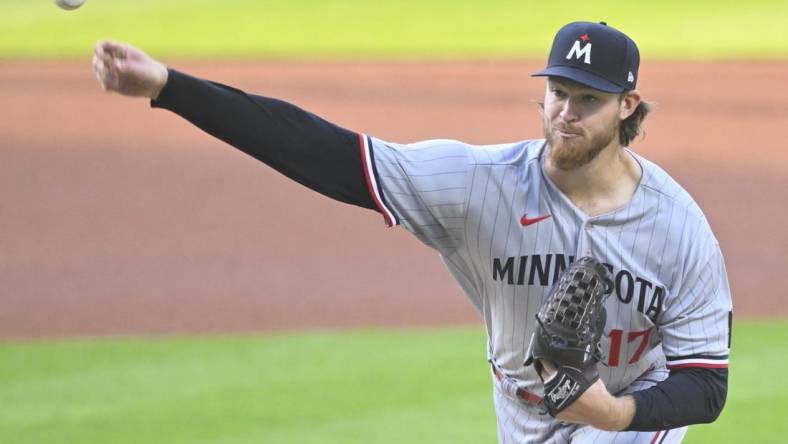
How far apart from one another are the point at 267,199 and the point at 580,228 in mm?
8228

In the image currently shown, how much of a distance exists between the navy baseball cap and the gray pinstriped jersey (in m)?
0.30

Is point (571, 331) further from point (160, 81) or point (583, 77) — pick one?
point (160, 81)

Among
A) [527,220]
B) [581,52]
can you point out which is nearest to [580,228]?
[527,220]

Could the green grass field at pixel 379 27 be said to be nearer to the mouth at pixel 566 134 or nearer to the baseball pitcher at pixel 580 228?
the baseball pitcher at pixel 580 228

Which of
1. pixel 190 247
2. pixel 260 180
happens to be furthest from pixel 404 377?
pixel 260 180

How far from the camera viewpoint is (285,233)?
34.8 ft

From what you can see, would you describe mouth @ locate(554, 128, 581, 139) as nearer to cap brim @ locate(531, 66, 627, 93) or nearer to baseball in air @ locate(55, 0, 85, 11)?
cap brim @ locate(531, 66, 627, 93)

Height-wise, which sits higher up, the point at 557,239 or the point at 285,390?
the point at 557,239

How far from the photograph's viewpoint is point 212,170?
488 inches

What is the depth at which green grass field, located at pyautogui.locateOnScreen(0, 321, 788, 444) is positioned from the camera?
243 inches

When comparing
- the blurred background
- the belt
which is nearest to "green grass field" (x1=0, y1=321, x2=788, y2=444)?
the blurred background

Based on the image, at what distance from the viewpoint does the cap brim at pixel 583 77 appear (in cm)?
342

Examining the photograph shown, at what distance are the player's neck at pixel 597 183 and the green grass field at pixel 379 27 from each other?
14733 millimetres

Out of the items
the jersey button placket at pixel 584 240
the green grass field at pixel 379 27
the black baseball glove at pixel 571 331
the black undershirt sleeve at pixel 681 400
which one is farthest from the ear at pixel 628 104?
the green grass field at pixel 379 27
